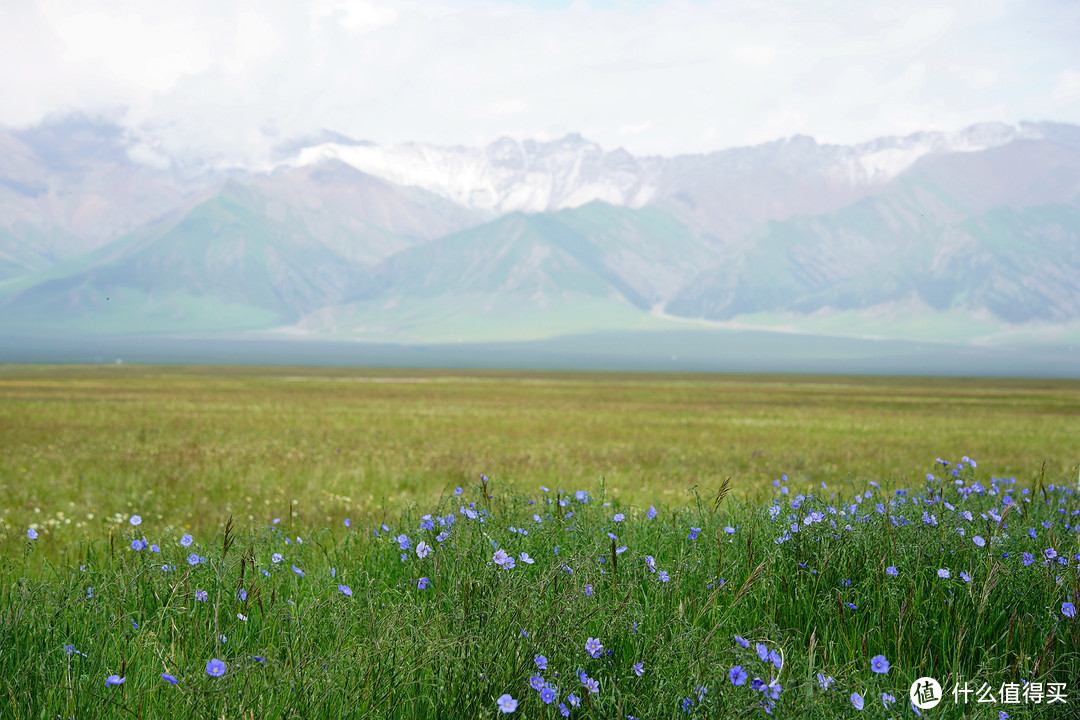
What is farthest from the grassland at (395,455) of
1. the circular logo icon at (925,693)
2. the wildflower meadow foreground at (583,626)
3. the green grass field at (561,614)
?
the circular logo icon at (925,693)

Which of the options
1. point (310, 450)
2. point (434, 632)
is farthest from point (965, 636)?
point (310, 450)

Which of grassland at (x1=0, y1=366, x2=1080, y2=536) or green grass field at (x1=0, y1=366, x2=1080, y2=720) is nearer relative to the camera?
green grass field at (x1=0, y1=366, x2=1080, y2=720)

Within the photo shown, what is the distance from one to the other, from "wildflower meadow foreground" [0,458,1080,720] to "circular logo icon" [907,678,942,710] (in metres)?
0.04

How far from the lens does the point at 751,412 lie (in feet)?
168

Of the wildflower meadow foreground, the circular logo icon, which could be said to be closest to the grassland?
the wildflower meadow foreground

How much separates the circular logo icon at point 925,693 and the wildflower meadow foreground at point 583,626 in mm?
36

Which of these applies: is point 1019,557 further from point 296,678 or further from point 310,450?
point 310,450

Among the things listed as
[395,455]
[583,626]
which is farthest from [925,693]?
[395,455]

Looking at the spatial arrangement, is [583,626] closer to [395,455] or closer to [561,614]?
[561,614]

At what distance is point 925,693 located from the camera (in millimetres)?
3859

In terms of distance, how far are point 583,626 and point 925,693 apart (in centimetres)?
171

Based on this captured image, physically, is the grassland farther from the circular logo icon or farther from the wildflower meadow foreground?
the circular logo icon

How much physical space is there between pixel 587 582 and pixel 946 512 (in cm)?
388

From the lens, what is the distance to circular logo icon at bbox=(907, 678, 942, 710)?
352 cm
